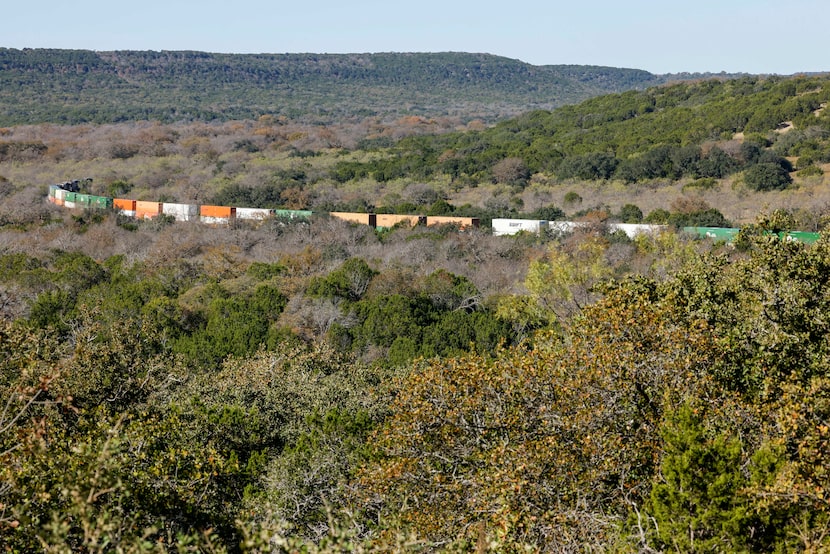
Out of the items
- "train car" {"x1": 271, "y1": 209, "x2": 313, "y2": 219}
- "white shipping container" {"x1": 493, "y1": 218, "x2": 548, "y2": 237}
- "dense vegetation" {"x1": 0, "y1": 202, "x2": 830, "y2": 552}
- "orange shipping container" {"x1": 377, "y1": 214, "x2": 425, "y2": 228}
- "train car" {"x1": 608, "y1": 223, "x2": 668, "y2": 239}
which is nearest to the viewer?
"dense vegetation" {"x1": 0, "y1": 202, "x2": 830, "y2": 552}

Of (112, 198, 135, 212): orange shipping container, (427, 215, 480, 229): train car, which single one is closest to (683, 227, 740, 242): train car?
(427, 215, 480, 229): train car

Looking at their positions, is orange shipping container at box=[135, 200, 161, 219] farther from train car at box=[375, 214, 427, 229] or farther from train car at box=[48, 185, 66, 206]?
train car at box=[375, 214, 427, 229]

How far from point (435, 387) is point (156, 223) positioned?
48.2 metres

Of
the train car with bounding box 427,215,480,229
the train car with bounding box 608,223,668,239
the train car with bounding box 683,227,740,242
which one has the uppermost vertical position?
the train car with bounding box 683,227,740,242

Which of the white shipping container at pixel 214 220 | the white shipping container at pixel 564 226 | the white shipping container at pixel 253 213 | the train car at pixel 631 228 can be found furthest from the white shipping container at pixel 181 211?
the train car at pixel 631 228

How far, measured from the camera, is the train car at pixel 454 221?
5625 centimetres

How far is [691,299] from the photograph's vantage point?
1658cm

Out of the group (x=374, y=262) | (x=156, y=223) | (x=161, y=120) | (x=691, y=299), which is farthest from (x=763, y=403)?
(x=161, y=120)

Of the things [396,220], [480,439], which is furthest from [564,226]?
[480,439]

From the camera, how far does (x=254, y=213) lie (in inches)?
2451

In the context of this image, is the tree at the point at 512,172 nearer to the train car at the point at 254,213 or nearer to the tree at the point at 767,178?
the tree at the point at 767,178

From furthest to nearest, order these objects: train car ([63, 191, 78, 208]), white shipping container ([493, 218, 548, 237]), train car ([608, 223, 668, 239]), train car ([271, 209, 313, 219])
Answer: train car ([63, 191, 78, 208]) → train car ([271, 209, 313, 219]) → white shipping container ([493, 218, 548, 237]) → train car ([608, 223, 668, 239])

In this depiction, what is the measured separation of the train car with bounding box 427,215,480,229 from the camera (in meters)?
56.2

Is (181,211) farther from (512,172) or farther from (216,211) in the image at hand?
(512,172)
